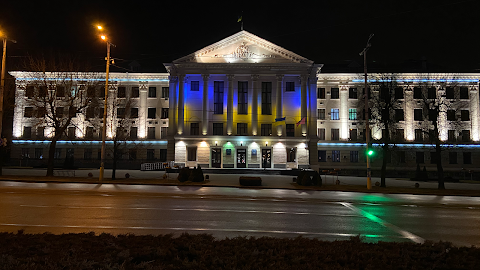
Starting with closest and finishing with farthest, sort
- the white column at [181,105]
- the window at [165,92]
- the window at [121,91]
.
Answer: the white column at [181,105] < the window at [121,91] < the window at [165,92]

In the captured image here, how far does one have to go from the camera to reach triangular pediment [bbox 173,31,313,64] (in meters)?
50.5

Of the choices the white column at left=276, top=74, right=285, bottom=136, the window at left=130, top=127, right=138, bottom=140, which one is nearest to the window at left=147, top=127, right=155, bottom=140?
the window at left=130, top=127, right=138, bottom=140

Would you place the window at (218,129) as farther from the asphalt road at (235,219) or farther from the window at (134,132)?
the asphalt road at (235,219)

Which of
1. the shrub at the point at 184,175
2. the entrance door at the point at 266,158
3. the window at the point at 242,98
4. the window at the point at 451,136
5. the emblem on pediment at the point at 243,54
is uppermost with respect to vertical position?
the emblem on pediment at the point at 243,54

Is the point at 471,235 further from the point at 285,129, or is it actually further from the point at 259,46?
the point at 259,46

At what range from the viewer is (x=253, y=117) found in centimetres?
4972

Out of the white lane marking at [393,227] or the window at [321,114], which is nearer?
the white lane marking at [393,227]

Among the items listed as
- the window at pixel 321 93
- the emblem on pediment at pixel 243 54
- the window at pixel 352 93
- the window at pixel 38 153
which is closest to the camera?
the emblem on pediment at pixel 243 54

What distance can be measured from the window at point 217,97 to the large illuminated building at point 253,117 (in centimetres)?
17

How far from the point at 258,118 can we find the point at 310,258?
45460mm

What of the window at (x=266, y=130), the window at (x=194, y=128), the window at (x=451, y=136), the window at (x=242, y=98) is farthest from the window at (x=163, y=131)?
the window at (x=451, y=136)

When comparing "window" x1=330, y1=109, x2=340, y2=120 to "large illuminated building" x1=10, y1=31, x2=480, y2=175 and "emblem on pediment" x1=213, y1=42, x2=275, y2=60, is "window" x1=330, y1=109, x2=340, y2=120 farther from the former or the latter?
"emblem on pediment" x1=213, y1=42, x2=275, y2=60

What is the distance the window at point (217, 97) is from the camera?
51866 mm

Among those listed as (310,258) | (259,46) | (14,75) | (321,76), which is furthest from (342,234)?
(14,75)
